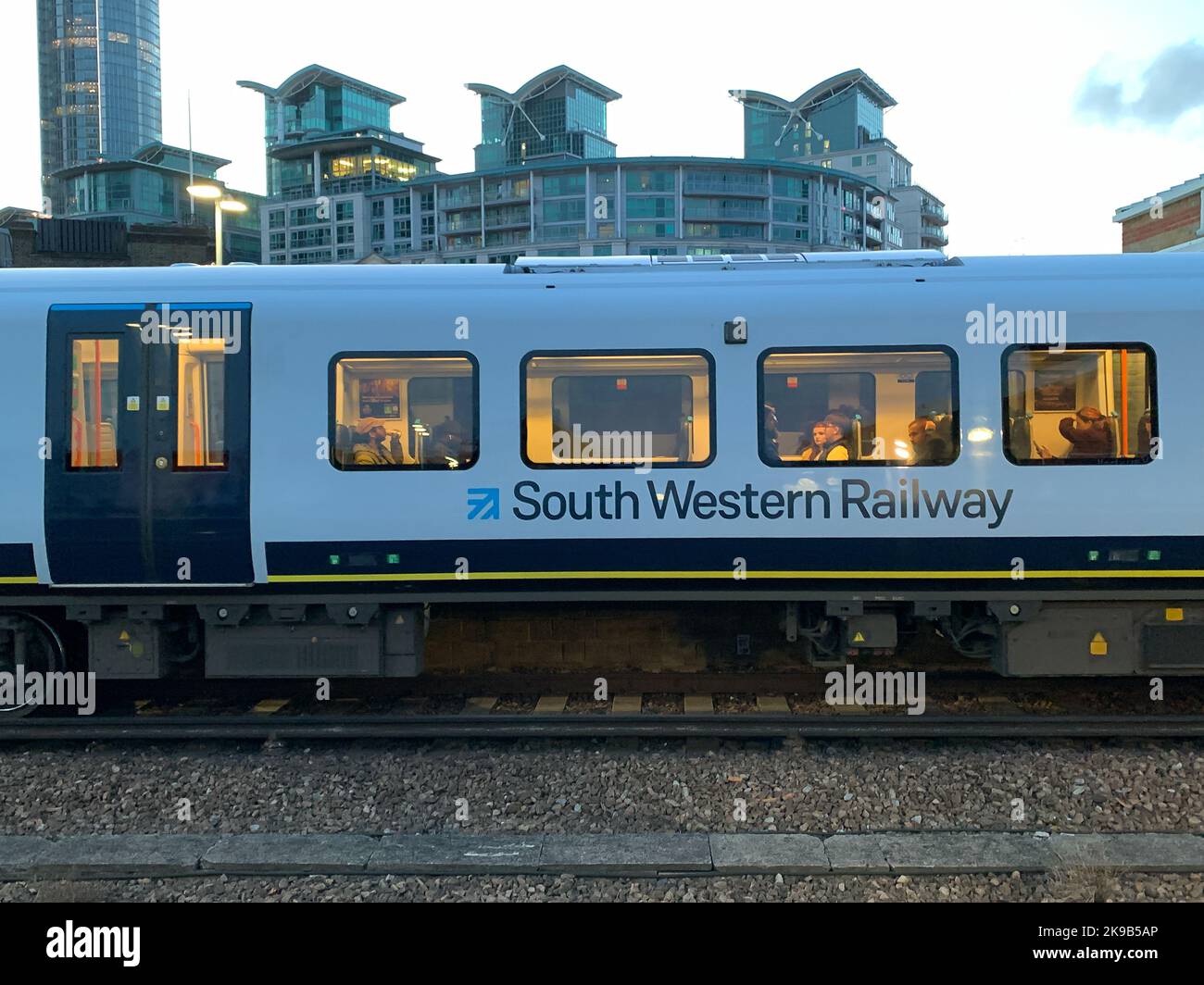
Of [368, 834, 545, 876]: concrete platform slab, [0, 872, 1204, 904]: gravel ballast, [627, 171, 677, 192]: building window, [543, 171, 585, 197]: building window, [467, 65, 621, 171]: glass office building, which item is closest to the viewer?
[0, 872, 1204, 904]: gravel ballast

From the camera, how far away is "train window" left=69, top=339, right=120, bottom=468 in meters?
7.12

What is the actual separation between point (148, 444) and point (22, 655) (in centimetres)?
198

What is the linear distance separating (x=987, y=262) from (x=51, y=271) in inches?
276

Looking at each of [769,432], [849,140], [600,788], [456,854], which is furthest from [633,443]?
[849,140]

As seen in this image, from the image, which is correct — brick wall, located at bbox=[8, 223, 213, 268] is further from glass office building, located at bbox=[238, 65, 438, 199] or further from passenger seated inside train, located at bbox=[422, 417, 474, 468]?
glass office building, located at bbox=[238, 65, 438, 199]

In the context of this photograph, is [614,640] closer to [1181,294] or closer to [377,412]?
[377,412]

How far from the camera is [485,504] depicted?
7031 millimetres

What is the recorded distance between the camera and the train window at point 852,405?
6973mm

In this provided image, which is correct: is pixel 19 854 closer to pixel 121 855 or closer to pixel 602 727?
pixel 121 855

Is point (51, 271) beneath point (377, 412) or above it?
above

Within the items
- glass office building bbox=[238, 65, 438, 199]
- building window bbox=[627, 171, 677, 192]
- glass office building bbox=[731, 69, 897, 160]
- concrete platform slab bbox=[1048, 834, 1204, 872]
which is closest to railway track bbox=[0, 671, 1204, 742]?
concrete platform slab bbox=[1048, 834, 1204, 872]

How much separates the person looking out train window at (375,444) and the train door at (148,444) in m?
0.81
